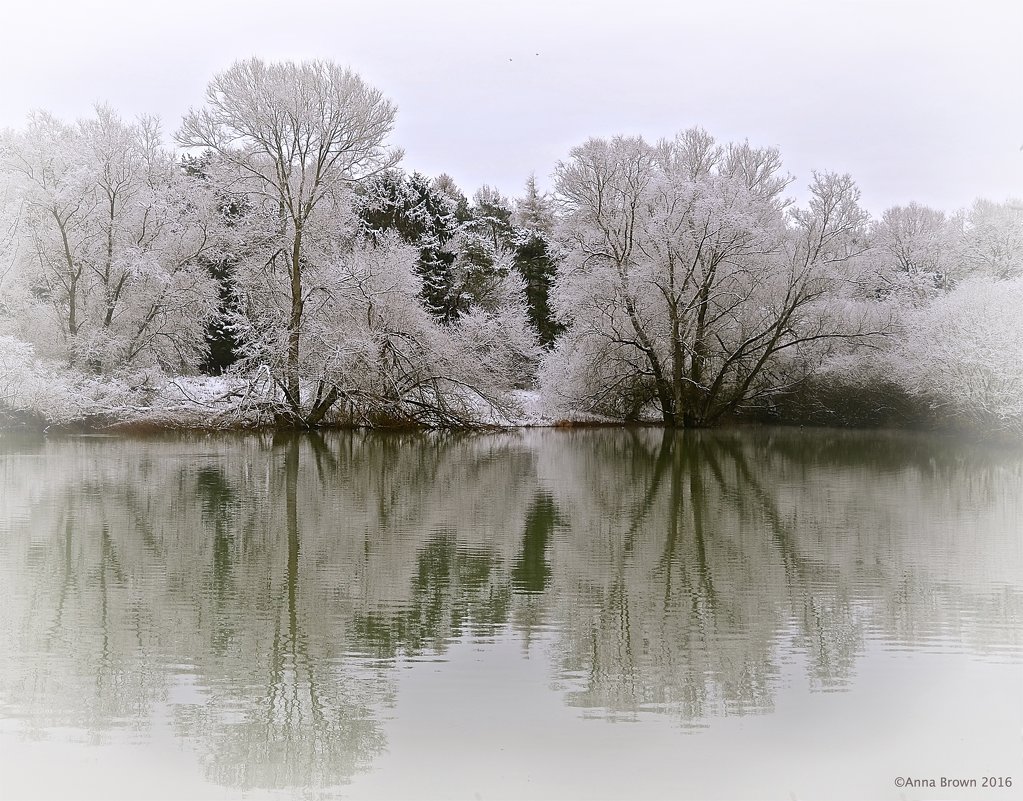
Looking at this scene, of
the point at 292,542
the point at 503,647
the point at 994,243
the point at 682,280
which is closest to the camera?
the point at 503,647

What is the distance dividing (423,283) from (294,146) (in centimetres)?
613

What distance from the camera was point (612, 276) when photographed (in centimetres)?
2906

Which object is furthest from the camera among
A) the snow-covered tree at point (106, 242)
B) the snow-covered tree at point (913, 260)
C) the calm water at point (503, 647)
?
the snow-covered tree at point (913, 260)

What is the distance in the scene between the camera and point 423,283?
100 ft

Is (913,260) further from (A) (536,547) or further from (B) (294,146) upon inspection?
(A) (536,547)

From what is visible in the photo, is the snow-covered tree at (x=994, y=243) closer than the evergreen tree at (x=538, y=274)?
Yes

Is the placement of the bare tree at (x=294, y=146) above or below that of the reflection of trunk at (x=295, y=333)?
above

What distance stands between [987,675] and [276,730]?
3.92m

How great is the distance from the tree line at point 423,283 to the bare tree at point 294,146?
7 centimetres

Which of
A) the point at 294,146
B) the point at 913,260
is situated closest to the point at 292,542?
the point at 294,146

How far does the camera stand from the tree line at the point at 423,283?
2569 cm

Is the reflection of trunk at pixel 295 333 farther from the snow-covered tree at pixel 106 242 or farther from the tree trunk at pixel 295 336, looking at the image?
the snow-covered tree at pixel 106 242

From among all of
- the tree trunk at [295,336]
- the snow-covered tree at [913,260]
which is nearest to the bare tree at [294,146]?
the tree trunk at [295,336]

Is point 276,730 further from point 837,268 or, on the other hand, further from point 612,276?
point 837,268
